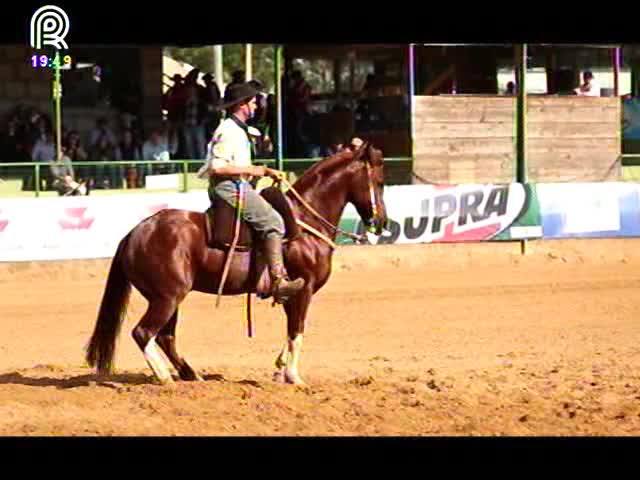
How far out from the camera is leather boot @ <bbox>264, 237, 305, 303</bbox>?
36.0 ft

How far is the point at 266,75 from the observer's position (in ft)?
222

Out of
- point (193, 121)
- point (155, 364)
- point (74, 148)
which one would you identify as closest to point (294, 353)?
point (155, 364)

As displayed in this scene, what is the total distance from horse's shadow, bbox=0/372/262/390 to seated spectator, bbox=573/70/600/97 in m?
16.5

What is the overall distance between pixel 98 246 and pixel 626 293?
804 cm

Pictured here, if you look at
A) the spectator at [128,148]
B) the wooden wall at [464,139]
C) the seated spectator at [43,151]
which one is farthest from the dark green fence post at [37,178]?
the wooden wall at [464,139]

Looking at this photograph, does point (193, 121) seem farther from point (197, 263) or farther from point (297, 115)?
point (197, 263)

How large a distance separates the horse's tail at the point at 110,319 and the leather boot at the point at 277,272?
4.15 ft

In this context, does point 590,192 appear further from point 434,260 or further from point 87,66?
point 87,66

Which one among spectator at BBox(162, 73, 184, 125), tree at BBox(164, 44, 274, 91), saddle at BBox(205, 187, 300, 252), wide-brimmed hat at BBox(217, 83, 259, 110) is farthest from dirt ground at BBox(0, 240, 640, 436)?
tree at BBox(164, 44, 274, 91)

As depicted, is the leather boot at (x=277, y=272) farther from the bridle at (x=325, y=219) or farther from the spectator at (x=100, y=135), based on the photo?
the spectator at (x=100, y=135)

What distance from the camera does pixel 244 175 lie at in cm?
1090

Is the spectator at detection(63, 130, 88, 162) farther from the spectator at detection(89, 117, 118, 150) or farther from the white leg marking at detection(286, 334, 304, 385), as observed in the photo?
the white leg marking at detection(286, 334, 304, 385)

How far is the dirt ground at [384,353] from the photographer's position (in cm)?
965

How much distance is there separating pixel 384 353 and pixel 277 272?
3.01 m
